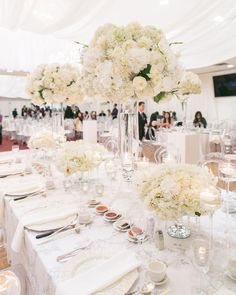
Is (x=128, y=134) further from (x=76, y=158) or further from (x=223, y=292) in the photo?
(x=223, y=292)

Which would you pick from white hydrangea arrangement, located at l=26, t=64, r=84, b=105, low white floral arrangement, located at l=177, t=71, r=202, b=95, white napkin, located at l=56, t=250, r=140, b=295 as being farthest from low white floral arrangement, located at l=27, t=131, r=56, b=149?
low white floral arrangement, located at l=177, t=71, r=202, b=95

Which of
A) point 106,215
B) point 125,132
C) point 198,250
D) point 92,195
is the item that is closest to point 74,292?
point 198,250

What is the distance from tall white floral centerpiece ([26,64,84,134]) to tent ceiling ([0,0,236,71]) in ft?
2.09

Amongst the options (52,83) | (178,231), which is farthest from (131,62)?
(52,83)

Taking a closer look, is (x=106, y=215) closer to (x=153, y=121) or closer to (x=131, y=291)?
(x=131, y=291)

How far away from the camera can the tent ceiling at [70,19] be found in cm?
277

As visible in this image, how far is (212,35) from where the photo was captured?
5363 millimetres

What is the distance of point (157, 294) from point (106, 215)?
619 millimetres

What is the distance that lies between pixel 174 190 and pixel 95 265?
447 millimetres

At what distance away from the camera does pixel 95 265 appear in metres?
1.02

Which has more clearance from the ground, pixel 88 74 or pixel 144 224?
pixel 88 74

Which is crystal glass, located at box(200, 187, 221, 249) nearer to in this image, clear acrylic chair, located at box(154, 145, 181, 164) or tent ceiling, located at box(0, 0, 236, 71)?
clear acrylic chair, located at box(154, 145, 181, 164)

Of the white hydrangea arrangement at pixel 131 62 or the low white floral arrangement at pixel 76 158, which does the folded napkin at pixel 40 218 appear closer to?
the low white floral arrangement at pixel 76 158

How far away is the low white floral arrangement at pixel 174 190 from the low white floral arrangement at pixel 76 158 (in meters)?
0.71
